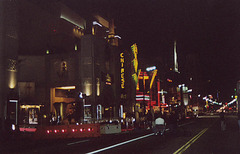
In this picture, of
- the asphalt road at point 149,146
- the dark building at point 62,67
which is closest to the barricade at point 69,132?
the asphalt road at point 149,146

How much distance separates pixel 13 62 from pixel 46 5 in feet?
120

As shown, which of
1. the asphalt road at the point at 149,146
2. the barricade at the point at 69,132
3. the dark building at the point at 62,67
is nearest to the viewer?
the asphalt road at the point at 149,146

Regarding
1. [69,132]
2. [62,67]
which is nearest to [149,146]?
[69,132]

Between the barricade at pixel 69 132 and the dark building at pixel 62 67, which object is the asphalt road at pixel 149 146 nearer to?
the barricade at pixel 69 132

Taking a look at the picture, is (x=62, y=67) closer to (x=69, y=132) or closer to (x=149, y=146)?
(x=69, y=132)

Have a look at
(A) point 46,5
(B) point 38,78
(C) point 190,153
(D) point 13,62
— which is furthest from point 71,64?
(C) point 190,153

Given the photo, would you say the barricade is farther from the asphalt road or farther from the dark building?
the dark building

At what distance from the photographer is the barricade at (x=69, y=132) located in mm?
23672

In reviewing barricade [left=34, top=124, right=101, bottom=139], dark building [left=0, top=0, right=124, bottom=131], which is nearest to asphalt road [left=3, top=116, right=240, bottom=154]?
barricade [left=34, top=124, right=101, bottom=139]

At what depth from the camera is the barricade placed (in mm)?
23672

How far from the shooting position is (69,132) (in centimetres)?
→ 2369

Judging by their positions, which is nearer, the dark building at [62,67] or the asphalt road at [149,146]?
the asphalt road at [149,146]

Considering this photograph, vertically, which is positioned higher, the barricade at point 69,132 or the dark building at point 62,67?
the dark building at point 62,67

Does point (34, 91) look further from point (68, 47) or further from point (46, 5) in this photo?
point (46, 5)
